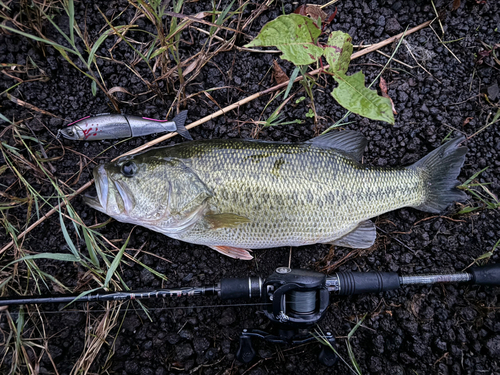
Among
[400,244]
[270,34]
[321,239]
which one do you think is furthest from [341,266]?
[270,34]

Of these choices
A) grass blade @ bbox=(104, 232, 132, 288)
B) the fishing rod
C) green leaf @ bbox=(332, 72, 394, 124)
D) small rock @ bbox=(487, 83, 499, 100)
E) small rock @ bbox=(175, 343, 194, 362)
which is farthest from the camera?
small rock @ bbox=(487, 83, 499, 100)

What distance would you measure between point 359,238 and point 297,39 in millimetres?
1708

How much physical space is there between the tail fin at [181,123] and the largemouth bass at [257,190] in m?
0.26

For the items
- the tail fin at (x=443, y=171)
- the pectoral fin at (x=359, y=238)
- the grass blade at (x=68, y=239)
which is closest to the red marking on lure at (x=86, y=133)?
the grass blade at (x=68, y=239)

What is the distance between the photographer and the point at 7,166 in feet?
9.12

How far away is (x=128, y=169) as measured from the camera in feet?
7.98

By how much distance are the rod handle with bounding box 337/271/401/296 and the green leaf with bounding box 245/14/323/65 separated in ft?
5.34

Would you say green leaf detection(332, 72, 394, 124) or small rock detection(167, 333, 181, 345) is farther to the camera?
small rock detection(167, 333, 181, 345)

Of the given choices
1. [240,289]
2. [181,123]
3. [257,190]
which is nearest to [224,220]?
[257,190]

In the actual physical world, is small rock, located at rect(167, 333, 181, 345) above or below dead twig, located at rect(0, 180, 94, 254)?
below

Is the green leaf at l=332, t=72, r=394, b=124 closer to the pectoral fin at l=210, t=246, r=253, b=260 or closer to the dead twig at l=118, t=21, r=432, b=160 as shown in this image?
the dead twig at l=118, t=21, r=432, b=160

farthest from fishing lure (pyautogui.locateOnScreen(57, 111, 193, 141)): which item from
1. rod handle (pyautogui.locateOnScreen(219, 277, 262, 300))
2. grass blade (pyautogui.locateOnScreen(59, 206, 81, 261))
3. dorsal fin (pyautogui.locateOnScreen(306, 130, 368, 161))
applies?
rod handle (pyautogui.locateOnScreen(219, 277, 262, 300))

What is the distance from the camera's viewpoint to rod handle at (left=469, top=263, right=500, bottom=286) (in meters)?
2.54

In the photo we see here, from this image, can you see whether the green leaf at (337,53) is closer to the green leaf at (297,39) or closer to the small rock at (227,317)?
the green leaf at (297,39)
